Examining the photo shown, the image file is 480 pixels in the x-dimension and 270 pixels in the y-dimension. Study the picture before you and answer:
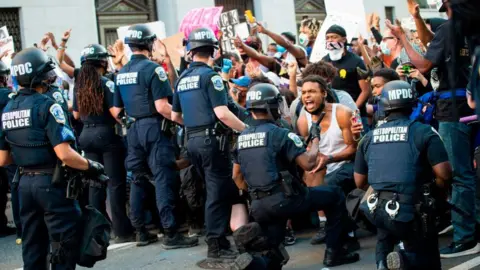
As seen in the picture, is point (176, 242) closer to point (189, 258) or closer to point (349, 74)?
point (189, 258)

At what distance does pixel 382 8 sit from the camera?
2506cm

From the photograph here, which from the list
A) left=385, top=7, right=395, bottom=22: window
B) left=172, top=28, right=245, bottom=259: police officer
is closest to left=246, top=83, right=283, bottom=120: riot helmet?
left=172, top=28, right=245, bottom=259: police officer

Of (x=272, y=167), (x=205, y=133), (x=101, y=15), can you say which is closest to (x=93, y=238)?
(x=272, y=167)

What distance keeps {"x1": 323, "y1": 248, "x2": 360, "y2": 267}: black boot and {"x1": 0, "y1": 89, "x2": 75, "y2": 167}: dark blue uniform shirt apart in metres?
2.46

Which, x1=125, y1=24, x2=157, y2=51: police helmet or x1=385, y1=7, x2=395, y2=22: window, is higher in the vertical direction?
x1=385, y1=7, x2=395, y2=22: window

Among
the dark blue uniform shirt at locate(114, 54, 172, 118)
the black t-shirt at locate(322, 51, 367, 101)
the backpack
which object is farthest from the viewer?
the black t-shirt at locate(322, 51, 367, 101)

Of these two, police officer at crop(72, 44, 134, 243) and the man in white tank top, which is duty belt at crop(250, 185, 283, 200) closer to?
the man in white tank top

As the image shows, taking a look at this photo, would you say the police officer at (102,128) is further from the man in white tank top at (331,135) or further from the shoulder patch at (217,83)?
the man in white tank top at (331,135)

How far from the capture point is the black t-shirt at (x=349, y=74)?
31.7 ft

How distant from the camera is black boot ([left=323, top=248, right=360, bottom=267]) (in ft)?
24.2

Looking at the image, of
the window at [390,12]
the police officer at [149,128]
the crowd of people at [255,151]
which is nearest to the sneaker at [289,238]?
the crowd of people at [255,151]

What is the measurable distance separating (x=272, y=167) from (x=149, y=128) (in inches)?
90.1

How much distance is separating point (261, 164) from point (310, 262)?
140 cm

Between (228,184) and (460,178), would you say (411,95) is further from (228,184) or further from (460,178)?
(228,184)
